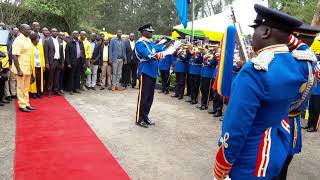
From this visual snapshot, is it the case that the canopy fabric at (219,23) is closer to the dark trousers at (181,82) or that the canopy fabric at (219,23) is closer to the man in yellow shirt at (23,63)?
the dark trousers at (181,82)

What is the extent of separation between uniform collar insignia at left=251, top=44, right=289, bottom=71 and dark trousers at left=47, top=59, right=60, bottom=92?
858 centimetres

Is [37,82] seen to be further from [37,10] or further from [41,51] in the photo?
[37,10]

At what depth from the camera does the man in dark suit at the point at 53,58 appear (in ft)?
31.5

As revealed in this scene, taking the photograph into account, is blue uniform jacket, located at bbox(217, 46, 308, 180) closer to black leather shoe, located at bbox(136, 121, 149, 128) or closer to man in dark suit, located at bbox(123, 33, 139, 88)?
black leather shoe, located at bbox(136, 121, 149, 128)

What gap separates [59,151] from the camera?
5.43 meters

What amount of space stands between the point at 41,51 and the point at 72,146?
Result: 15.0ft

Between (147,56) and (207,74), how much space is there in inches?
114

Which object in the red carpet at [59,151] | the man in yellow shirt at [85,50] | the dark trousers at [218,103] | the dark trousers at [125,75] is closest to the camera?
the red carpet at [59,151]

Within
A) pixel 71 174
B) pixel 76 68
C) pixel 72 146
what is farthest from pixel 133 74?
pixel 71 174

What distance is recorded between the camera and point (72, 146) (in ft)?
18.7

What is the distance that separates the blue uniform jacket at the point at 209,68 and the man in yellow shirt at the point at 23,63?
441 centimetres

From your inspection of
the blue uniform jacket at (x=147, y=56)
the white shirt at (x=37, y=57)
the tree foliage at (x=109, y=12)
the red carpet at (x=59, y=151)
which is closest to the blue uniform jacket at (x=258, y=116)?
the red carpet at (x=59, y=151)

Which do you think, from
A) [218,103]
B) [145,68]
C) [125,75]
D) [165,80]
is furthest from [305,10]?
[145,68]

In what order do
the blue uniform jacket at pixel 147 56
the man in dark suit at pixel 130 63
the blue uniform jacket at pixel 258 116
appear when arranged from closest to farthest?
1. the blue uniform jacket at pixel 258 116
2. the blue uniform jacket at pixel 147 56
3. the man in dark suit at pixel 130 63
